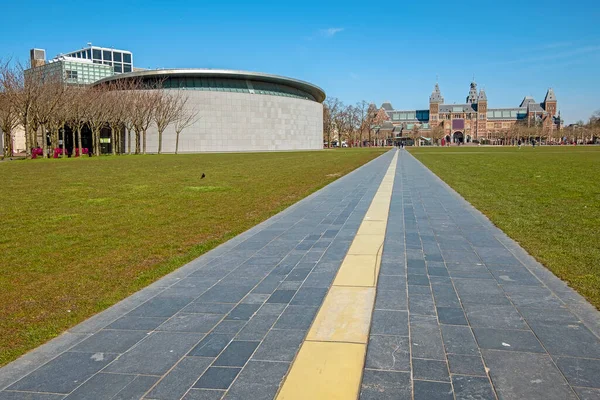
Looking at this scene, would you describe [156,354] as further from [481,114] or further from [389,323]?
[481,114]

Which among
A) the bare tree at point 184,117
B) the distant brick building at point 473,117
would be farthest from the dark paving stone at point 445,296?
the distant brick building at point 473,117

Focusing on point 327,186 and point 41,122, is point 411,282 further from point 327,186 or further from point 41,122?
point 41,122

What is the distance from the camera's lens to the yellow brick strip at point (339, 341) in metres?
2.85

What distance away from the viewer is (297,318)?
3971 millimetres

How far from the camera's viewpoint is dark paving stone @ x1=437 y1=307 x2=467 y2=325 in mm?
3840

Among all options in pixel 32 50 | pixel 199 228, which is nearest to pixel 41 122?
pixel 199 228

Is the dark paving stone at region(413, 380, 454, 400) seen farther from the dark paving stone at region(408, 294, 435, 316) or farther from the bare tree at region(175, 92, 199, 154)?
the bare tree at region(175, 92, 199, 154)

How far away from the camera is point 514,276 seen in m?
5.12

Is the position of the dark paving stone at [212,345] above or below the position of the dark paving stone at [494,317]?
below

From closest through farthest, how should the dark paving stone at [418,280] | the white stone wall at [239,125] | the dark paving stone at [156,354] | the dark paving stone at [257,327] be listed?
the dark paving stone at [156,354] < the dark paving stone at [257,327] < the dark paving stone at [418,280] < the white stone wall at [239,125]

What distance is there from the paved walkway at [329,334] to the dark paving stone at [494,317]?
0.02 m

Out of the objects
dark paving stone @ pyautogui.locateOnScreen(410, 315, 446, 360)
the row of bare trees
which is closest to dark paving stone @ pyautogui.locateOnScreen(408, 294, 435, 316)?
dark paving stone @ pyautogui.locateOnScreen(410, 315, 446, 360)

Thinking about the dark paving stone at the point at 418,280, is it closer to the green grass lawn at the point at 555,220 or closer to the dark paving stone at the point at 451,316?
the dark paving stone at the point at 451,316

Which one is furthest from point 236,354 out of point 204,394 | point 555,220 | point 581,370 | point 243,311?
point 555,220
